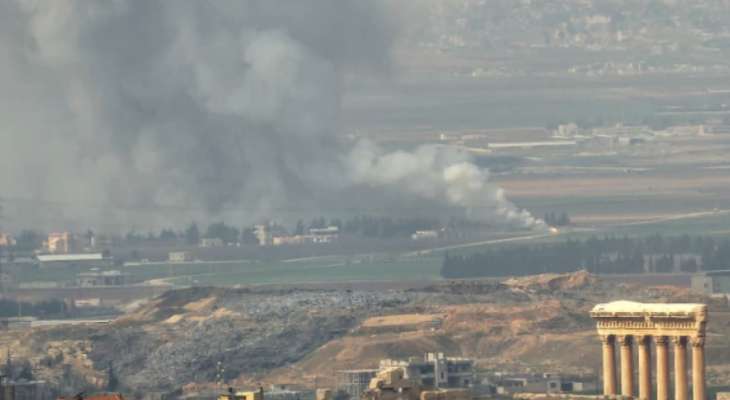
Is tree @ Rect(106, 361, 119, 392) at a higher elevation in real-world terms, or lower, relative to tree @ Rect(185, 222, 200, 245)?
lower

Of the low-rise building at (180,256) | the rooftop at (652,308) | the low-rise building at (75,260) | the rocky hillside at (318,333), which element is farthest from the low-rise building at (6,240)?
the rooftop at (652,308)

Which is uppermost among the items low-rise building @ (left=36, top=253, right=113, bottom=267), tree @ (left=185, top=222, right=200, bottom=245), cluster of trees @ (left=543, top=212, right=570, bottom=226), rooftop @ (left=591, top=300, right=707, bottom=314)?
cluster of trees @ (left=543, top=212, right=570, bottom=226)

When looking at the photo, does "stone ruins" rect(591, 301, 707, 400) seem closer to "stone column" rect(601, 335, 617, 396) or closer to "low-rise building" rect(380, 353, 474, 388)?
Result: "stone column" rect(601, 335, 617, 396)

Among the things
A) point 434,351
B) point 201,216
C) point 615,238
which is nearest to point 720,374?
point 434,351

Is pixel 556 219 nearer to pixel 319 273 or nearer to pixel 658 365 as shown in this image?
pixel 319 273

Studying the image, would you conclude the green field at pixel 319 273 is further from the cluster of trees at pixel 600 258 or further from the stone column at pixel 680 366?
the stone column at pixel 680 366

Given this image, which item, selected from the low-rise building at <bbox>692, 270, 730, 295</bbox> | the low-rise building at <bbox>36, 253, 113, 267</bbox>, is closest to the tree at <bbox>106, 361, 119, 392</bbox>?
the low-rise building at <bbox>692, 270, 730, 295</bbox>

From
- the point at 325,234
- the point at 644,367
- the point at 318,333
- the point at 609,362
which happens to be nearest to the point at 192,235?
the point at 325,234
